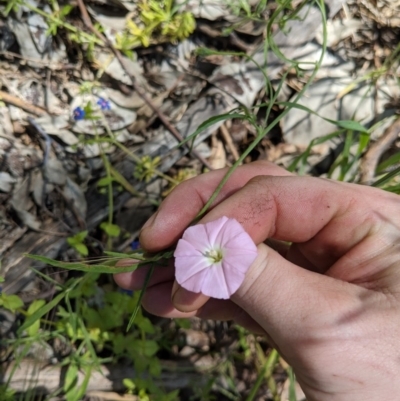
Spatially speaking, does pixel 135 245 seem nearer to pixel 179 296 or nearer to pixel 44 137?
pixel 44 137

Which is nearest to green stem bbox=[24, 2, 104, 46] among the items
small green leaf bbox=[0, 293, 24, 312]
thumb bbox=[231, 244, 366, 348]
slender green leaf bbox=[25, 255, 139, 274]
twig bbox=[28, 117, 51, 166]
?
twig bbox=[28, 117, 51, 166]

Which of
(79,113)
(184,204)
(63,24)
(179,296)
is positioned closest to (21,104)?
(79,113)

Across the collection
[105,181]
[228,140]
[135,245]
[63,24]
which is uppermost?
[63,24]

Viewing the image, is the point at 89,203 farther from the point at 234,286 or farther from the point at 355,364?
the point at 355,364

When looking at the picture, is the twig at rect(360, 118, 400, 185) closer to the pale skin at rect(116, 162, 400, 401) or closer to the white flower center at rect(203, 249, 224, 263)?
the pale skin at rect(116, 162, 400, 401)

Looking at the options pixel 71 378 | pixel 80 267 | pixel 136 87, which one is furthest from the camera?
pixel 136 87

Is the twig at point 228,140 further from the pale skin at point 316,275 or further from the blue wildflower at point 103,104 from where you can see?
the pale skin at point 316,275

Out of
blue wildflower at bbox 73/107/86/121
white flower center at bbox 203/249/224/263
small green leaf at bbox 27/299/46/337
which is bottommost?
small green leaf at bbox 27/299/46/337
